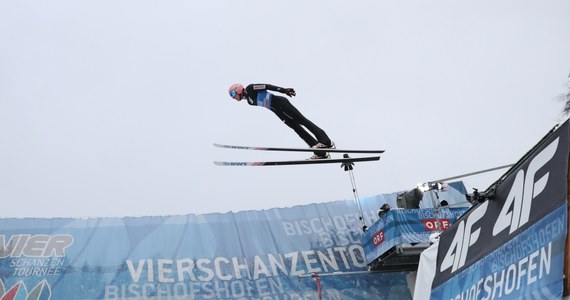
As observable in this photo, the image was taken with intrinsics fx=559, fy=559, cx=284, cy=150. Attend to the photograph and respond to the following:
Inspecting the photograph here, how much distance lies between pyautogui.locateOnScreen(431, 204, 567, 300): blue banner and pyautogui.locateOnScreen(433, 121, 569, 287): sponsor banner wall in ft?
0.26

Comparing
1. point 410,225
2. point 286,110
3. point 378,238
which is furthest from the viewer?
point 378,238

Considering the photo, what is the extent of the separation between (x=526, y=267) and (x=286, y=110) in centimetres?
502

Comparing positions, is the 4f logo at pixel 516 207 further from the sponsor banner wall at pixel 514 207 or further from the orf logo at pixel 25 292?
the orf logo at pixel 25 292

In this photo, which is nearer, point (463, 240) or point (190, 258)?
point (463, 240)

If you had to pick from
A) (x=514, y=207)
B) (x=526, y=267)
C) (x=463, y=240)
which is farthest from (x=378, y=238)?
(x=526, y=267)

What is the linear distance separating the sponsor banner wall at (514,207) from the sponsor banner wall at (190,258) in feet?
31.4

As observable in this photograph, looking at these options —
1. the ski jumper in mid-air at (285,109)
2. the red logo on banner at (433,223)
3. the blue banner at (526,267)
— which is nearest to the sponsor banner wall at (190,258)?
the red logo on banner at (433,223)

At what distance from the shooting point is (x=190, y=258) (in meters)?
15.7

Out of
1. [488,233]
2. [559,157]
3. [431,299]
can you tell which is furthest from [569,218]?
[431,299]

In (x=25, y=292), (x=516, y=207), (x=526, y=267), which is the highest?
(x=25, y=292)

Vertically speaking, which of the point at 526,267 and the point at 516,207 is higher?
the point at 516,207

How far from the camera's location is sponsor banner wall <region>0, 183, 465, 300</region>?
1441cm

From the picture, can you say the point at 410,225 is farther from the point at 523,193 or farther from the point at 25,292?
the point at 523,193

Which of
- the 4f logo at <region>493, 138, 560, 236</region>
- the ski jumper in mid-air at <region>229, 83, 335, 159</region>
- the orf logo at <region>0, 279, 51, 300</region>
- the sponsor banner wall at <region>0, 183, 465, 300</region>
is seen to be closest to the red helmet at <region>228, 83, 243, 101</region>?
the ski jumper in mid-air at <region>229, 83, 335, 159</region>
